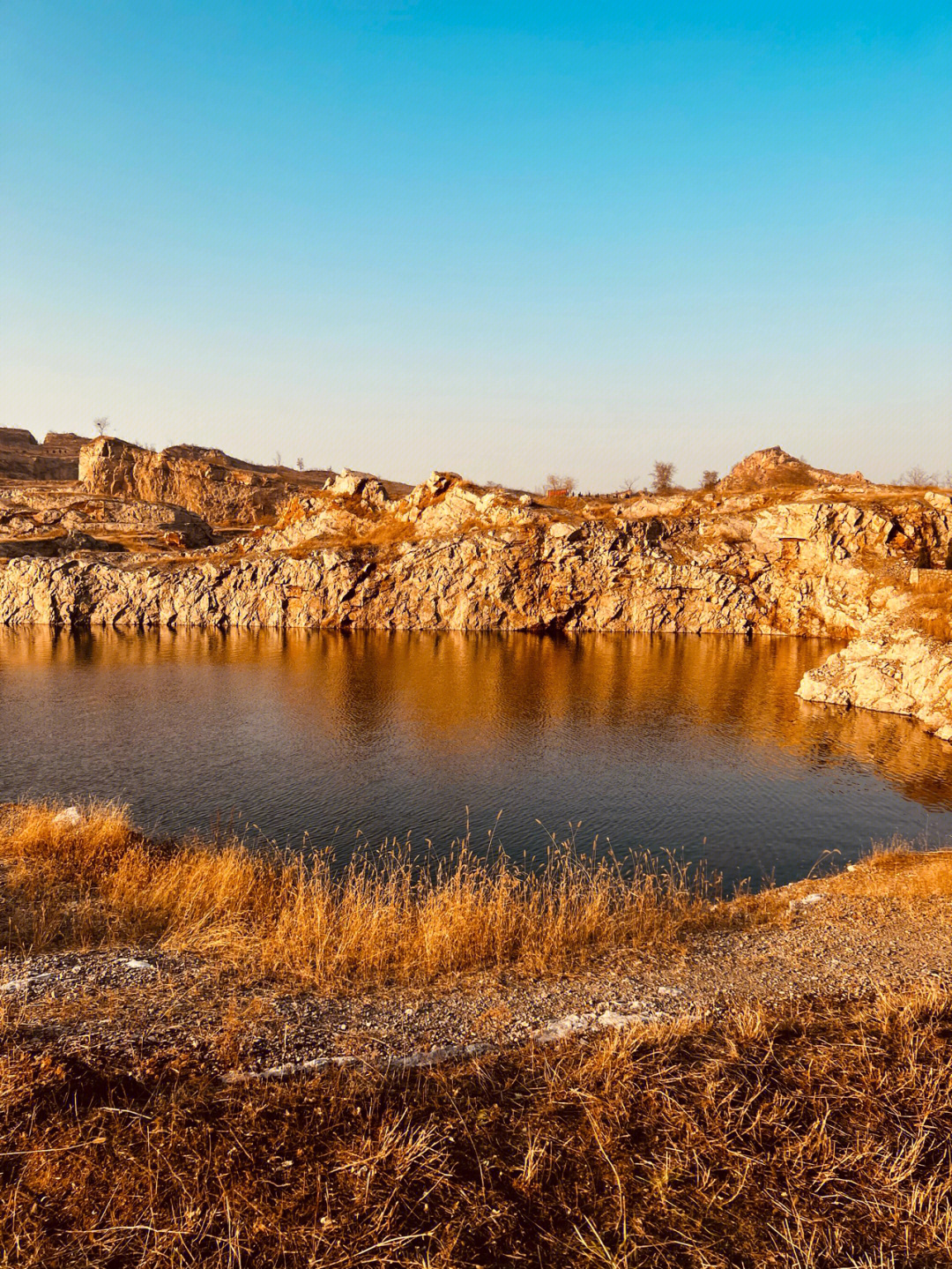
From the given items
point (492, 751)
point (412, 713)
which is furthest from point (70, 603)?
point (492, 751)

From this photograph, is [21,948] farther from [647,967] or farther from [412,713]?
[412,713]

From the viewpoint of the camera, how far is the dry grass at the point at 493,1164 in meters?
5.55

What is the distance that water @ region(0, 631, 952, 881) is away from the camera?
2692 centimetres

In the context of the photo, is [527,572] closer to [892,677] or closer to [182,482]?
[892,677]

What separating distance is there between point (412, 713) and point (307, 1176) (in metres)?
41.0

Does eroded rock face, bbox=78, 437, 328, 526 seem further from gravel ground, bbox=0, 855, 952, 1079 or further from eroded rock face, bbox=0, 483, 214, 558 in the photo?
gravel ground, bbox=0, 855, 952, 1079

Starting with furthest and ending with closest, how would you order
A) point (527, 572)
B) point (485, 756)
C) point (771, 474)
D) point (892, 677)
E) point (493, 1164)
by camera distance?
point (771, 474)
point (527, 572)
point (892, 677)
point (485, 756)
point (493, 1164)

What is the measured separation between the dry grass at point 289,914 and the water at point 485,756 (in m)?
6.33

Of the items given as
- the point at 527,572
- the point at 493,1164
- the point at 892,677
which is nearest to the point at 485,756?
the point at 493,1164

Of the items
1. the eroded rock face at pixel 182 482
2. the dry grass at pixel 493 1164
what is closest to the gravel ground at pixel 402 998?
the dry grass at pixel 493 1164

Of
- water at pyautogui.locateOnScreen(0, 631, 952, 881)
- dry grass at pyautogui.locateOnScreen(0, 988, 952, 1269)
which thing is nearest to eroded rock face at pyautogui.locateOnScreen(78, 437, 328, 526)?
water at pyautogui.locateOnScreen(0, 631, 952, 881)

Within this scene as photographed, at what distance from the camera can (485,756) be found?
3675 cm

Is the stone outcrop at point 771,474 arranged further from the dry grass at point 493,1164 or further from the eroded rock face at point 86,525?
the dry grass at point 493,1164

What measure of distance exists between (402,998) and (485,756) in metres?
26.3
